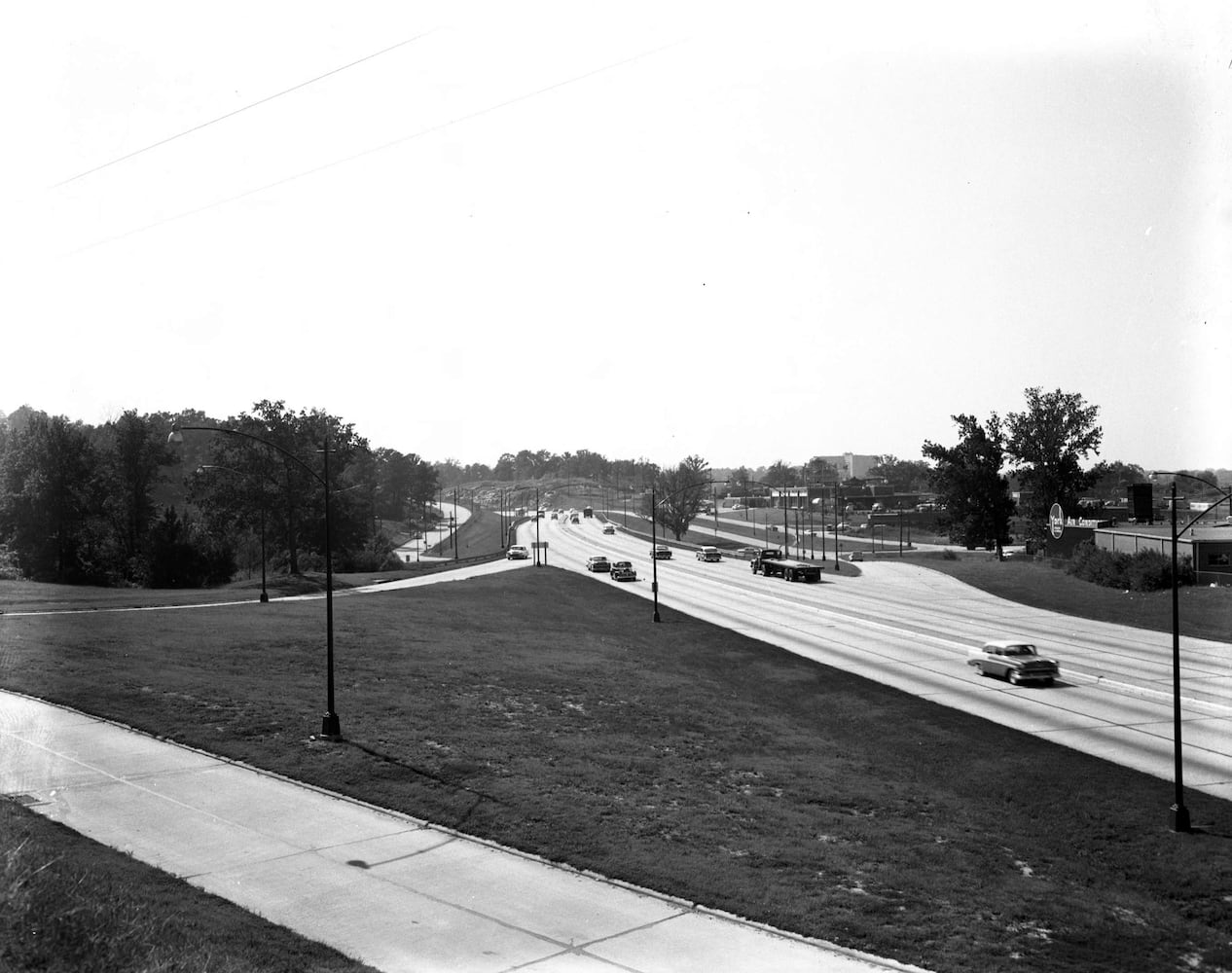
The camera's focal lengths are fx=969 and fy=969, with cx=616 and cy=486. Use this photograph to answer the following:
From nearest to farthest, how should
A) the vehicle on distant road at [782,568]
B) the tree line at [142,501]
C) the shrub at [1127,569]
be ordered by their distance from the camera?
the shrub at [1127,569] → the tree line at [142,501] → the vehicle on distant road at [782,568]

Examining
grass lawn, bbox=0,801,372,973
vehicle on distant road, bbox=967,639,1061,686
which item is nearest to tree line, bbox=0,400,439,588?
vehicle on distant road, bbox=967,639,1061,686

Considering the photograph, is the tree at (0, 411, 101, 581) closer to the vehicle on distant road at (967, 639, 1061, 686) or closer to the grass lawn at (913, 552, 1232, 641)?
the vehicle on distant road at (967, 639, 1061, 686)

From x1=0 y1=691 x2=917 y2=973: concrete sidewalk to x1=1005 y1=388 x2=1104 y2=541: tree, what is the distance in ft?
354

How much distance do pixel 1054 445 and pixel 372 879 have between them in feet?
369

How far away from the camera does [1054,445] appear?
371 feet

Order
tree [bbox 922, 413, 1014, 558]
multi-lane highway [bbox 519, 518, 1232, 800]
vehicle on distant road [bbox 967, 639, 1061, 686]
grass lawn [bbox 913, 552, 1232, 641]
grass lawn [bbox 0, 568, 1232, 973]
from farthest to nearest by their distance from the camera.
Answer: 1. tree [bbox 922, 413, 1014, 558]
2. grass lawn [bbox 913, 552, 1232, 641]
3. vehicle on distant road [bbox 967, 639, 1061, 686]
4. multi-lane highway [bbox 519, 518, 1232, 800]
5. grass lawn [bbox 0, 568, 1232, 973]

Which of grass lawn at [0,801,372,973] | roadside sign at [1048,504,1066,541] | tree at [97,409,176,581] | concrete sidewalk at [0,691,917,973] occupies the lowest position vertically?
concrete sidewalk at [0,691,917,973]

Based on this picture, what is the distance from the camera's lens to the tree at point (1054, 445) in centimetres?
11288

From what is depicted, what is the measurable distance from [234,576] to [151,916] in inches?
3342

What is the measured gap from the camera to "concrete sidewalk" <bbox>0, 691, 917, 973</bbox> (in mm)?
13695

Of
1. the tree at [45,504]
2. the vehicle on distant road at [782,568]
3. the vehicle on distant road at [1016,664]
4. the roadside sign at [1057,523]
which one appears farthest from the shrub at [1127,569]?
the tree at [45,504]

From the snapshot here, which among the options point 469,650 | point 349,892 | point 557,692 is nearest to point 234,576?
point 469,650

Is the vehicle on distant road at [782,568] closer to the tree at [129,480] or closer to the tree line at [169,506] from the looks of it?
the tree line at [169,506]

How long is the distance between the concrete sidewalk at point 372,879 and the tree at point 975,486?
337ft
